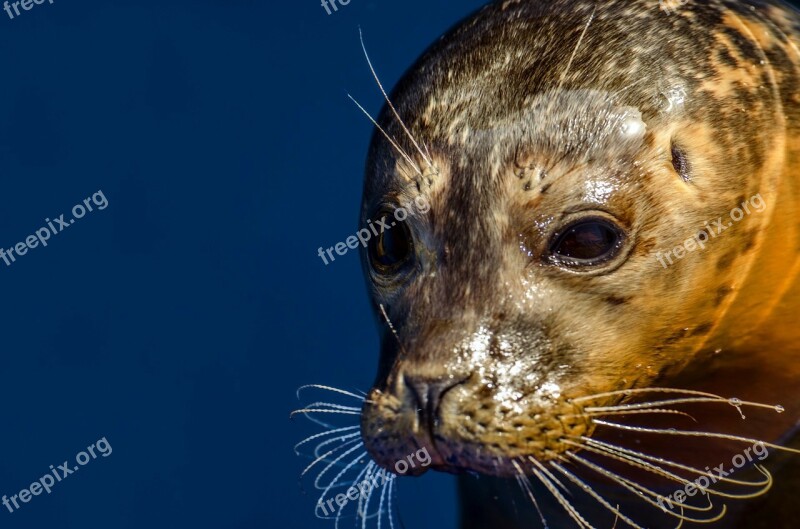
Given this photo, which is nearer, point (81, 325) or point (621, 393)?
point (621, 393)

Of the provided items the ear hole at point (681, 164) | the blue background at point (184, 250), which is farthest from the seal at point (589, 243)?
the blue background at point (184, 250)

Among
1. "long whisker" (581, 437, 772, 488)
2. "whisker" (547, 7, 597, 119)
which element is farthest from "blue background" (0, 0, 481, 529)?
"whisker" (547, 7, 597, 119)

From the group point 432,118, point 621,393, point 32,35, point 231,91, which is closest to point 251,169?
point 231,91

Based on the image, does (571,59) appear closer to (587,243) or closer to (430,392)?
(587,243)

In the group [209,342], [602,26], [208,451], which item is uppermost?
[602,26]

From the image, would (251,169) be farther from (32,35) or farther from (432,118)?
(432,118)

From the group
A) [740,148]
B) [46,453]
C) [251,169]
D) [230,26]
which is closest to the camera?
[740,148]

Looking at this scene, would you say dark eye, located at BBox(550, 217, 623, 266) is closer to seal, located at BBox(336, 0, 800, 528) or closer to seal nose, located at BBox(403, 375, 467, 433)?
seal, located at BBox(336, 0, 800, 528)
